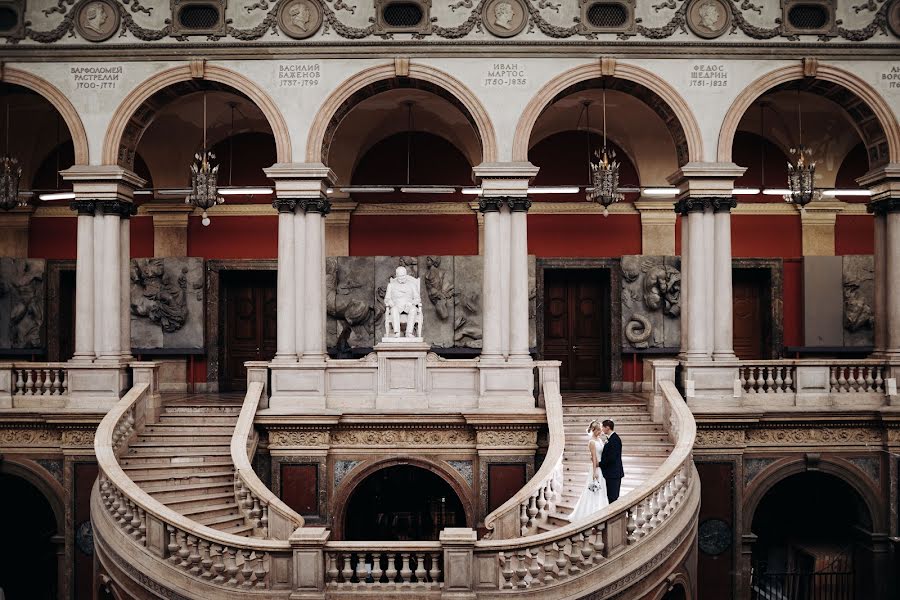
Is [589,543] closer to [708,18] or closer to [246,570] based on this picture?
[246,570]

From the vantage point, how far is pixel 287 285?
12.3m

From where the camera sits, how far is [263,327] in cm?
1636

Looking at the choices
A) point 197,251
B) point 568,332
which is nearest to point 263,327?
point 197,251

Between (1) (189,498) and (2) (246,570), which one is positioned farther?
(1) (189,498)

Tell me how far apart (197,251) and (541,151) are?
7.60 m

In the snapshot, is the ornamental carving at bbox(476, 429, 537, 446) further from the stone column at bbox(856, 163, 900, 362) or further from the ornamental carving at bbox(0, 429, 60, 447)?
the ornamental carving at bbox(0, 429, 60, 447)

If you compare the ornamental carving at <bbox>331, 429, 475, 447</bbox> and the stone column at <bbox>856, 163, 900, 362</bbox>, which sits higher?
the stone column at <bbox>856, 163, 900, 362</bbox>

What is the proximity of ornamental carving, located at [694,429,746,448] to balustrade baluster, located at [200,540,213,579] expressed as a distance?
7.28 metres

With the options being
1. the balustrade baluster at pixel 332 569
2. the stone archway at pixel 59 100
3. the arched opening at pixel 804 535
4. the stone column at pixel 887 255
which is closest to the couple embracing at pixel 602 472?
the balustrade baluster at pixel 332 569

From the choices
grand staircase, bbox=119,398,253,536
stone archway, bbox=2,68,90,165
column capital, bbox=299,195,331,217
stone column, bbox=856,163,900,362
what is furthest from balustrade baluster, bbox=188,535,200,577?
stone column, bbox=856,163,900,362

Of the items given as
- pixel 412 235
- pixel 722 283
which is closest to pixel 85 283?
pixel 412 235

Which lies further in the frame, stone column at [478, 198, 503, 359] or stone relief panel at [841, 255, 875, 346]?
stone relief panel at [841, 255, 875, 346]

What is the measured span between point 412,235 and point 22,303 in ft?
26.6

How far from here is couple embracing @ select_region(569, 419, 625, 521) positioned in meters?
9.16
